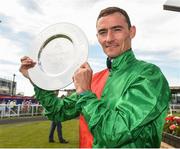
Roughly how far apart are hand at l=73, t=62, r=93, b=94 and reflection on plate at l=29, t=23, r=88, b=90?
71 mm

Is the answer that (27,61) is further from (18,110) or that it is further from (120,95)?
(18,110)

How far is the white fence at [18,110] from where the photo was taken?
26.5 m

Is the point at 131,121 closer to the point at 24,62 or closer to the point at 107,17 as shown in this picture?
the point at 107,17

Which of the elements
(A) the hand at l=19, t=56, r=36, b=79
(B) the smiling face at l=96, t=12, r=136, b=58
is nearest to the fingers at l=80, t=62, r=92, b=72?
(B) the smiling face at l=96, t=12, r=136, b=58

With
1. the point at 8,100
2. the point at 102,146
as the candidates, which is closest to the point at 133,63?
the point at 102,146

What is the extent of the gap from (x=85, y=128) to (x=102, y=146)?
0.35 meters

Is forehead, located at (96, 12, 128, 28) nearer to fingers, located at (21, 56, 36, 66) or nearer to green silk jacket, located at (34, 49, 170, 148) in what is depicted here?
green silk jacket, located at (34, 49, 170, 148)

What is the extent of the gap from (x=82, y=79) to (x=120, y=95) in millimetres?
264

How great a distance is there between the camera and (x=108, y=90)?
2.29 meters

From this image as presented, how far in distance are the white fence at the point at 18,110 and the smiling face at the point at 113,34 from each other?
24.6m

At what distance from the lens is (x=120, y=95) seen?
2.17 m

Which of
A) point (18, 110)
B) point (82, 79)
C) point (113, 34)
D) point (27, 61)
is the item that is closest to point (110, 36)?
point (113, 34)

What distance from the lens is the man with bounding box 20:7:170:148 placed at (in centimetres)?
192

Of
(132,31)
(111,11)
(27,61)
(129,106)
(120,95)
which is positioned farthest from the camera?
(27,61)
